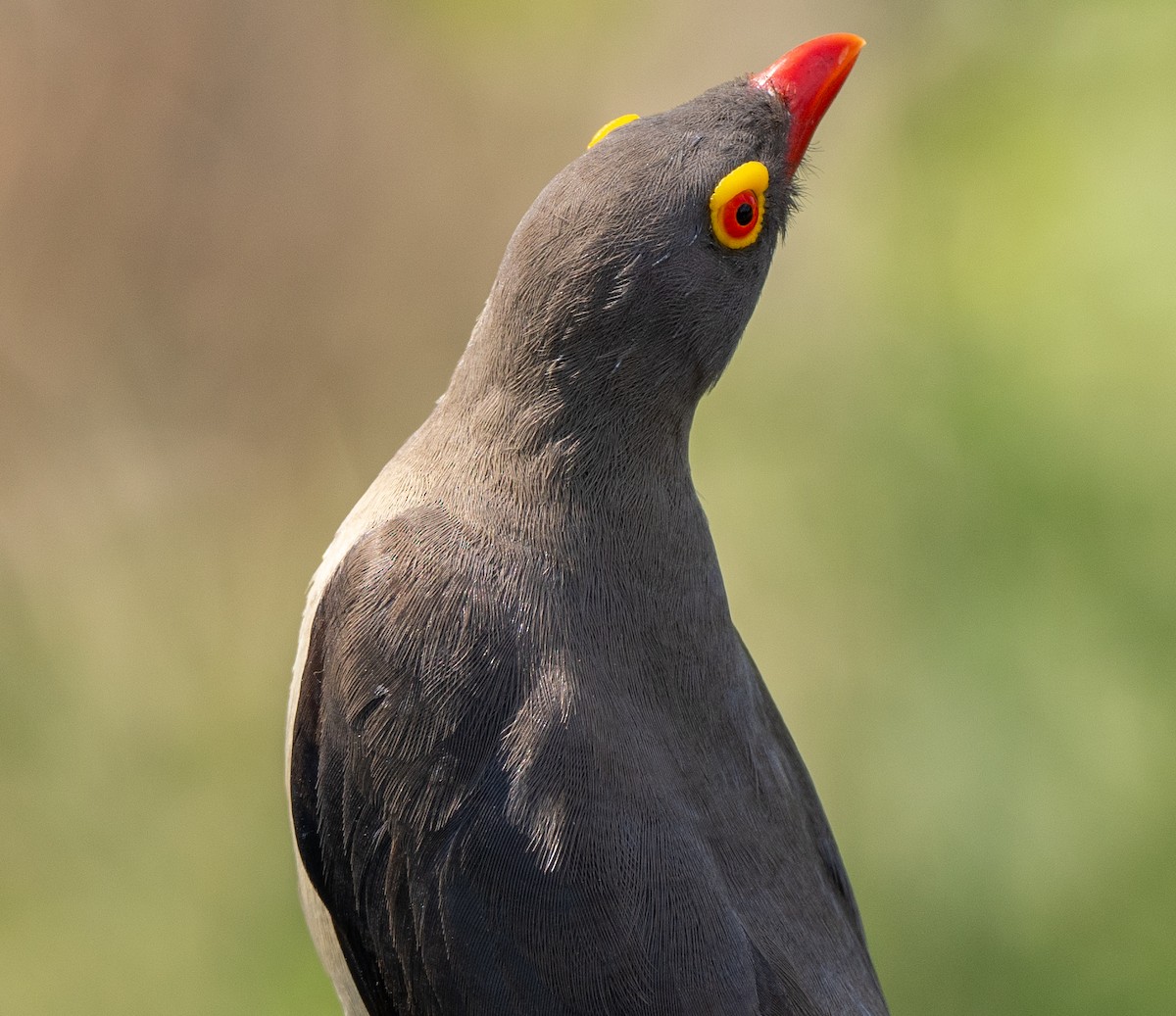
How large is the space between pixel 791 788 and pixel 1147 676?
2148 mm

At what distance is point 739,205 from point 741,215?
15 millimetres

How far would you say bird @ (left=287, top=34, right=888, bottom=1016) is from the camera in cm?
157

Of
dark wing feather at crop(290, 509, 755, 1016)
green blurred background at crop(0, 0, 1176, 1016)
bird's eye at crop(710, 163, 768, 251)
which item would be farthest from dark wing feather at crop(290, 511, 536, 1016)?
green blurred background at crop(0, 0, 1176, 1016)

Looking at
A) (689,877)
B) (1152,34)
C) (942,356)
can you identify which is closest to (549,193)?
(689,877)

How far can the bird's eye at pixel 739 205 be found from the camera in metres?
1.66

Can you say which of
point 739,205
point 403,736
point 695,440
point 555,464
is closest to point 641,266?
point 739,205

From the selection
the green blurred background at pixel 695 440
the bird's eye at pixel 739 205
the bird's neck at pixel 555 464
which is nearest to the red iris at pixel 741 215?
the bird's eye at pixel 739 205

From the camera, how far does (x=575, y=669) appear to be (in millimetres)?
1613

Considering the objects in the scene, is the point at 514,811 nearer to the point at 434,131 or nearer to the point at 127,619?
the point at 127,619

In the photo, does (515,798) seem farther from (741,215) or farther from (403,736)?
(741,215)

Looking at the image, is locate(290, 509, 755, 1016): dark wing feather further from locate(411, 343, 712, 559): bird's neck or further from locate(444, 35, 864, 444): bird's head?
locate(444, 35, 864, 444): bird's head

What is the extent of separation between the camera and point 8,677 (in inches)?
148

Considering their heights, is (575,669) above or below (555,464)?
below

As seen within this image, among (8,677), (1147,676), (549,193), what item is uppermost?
(8,677)
